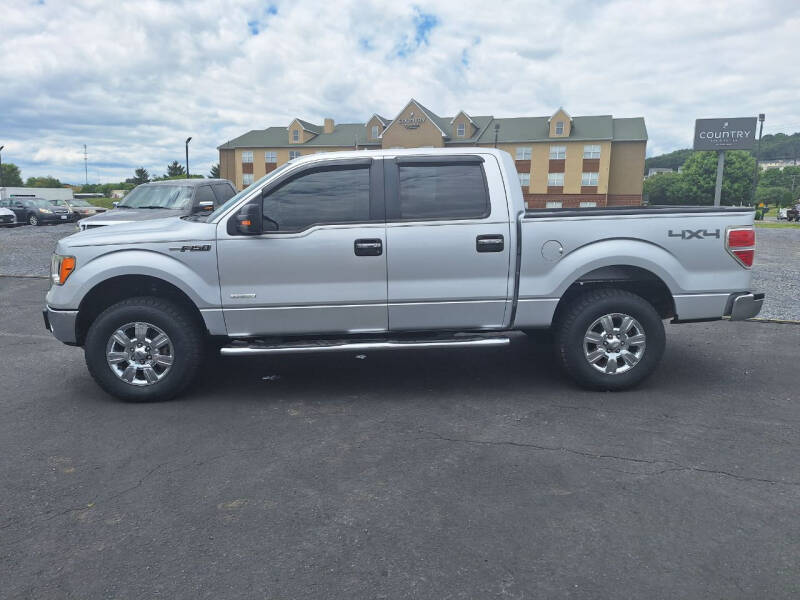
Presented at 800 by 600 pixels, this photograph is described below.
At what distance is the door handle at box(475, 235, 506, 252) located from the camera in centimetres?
499

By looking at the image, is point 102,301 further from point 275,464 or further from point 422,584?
point 422,584

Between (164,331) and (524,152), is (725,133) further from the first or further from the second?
(524,152)

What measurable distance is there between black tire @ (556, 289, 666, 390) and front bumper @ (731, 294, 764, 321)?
2.13 ft

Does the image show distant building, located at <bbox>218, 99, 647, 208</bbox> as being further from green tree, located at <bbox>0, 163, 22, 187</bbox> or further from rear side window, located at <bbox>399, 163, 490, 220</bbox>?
green tree, located at <bbox>0, 163, 22, 187</bbox>

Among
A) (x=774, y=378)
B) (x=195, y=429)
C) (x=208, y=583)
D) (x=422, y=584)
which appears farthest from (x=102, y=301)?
(x=774, y=378)

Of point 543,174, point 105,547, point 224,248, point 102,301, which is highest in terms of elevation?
point 543,174

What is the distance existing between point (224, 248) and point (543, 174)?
52.8 meters

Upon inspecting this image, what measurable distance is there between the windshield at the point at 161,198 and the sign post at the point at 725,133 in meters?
20.2

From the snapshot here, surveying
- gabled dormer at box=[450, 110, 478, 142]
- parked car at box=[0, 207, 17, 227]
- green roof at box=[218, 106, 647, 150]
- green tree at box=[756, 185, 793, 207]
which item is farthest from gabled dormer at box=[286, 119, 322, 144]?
green tree at box=[756, 185, 793, 207]

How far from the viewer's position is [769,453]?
3932 millimetres

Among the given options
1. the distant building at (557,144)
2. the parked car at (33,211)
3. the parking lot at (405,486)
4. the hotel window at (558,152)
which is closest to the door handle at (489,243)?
the parking lot at (405,486)

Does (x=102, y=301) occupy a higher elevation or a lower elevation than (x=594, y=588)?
higher

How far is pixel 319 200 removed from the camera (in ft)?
16.6

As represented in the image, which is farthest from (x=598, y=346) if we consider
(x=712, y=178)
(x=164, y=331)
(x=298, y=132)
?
(x=712, y=178)
